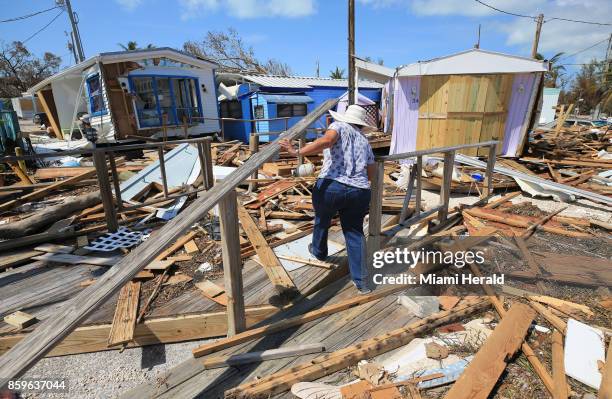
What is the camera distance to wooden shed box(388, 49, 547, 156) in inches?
372

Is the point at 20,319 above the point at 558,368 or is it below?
above

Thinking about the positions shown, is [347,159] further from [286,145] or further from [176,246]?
[176,246]

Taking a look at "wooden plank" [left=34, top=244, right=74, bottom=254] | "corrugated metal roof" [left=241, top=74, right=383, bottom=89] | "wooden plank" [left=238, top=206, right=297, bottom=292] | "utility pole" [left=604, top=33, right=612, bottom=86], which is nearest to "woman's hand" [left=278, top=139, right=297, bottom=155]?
"wooden plank" [left=238, top=206, right=297, bottom=292]

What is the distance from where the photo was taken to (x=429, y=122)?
33.9 ft

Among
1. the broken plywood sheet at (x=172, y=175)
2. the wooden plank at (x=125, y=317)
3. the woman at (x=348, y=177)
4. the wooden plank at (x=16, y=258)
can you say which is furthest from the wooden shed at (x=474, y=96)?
the wooden plank at (x=16, y=258)

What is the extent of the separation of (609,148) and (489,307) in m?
14.7

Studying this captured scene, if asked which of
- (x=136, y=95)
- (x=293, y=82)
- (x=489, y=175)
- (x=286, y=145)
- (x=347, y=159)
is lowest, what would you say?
(x=489, y=175)

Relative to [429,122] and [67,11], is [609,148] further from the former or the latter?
[67,11]

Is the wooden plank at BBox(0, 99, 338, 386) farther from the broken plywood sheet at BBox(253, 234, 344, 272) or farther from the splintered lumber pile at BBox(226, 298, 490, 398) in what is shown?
the broken plywood sheet at BBox(253, 234, 344, 272)

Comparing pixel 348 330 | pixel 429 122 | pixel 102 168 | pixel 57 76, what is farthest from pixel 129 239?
pixel 57 76

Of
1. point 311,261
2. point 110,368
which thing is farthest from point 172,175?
point 110,368

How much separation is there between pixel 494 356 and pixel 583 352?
2.50ft

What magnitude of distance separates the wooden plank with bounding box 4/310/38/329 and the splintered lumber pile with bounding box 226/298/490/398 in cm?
210

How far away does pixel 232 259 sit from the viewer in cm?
247
